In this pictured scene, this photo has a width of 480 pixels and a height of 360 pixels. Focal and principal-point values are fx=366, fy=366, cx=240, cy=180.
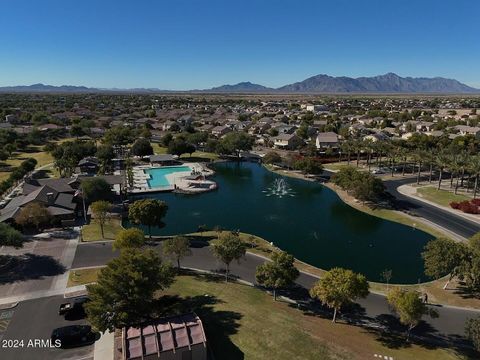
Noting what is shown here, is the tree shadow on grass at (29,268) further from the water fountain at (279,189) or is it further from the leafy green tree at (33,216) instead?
the water fountain at (279,189)

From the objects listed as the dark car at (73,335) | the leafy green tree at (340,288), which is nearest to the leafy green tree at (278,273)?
the leafy green tree at (340,288)

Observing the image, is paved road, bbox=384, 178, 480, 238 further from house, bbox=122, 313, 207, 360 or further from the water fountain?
house, bbox=122, 313, 207, 360

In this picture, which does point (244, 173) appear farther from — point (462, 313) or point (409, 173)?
point (462, 313)

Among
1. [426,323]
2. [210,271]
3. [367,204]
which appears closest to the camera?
[426,323]

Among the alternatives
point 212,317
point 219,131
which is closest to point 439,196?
point 212,317

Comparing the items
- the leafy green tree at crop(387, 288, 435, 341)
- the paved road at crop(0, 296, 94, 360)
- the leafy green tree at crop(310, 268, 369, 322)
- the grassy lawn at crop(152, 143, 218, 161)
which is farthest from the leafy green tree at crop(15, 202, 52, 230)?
the grassy lawn at crop(152, 143, 218, 161)

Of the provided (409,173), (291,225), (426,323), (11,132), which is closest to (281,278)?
(426,323)

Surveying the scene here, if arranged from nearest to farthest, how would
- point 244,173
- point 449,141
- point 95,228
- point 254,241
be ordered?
point 254,241 < point 95,228 < point 244,173 < point 449,141
